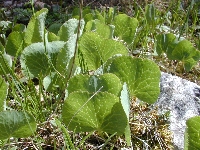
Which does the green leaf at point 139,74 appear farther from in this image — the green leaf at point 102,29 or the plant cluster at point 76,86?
the green leaf at point 102,29

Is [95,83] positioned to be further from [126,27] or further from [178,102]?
[126,27]

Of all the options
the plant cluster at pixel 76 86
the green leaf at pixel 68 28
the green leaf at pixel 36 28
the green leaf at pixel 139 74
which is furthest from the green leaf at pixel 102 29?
the green leaf at pixel 139 74

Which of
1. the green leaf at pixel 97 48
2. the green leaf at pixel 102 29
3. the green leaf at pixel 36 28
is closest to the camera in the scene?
the green leaf at pixel 97 48

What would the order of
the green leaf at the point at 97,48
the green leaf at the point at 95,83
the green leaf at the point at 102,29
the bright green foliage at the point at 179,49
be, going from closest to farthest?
the green leaf at the point at 95,83, the green leaf at the point at 97,48, the green leaf at the point at 102,29, the bright green foliage at the point at 179,49

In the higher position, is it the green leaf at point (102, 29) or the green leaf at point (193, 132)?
the green leaf at point (102, 29)

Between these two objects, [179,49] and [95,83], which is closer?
[95,83]

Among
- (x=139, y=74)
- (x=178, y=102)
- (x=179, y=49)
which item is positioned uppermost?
(x=139, y=74)

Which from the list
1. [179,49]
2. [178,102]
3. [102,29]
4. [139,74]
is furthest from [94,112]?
[179,49]

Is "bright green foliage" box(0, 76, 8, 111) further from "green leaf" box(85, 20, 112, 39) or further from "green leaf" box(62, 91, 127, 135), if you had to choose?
"green leaf" box(85, 20, 112, 39)
